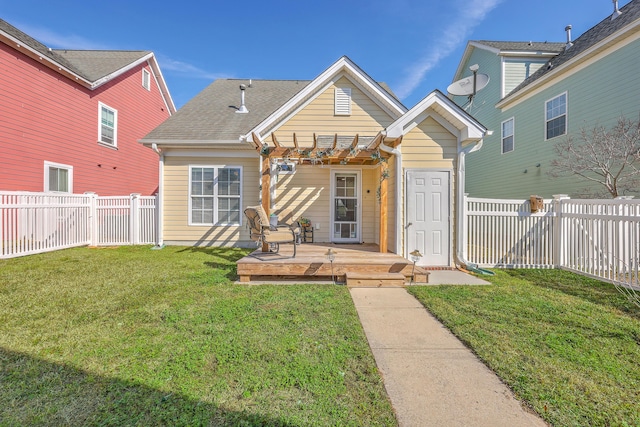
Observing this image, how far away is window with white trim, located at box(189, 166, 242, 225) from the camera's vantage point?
8672 mm

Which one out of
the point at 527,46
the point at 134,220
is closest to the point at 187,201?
the point at 134,220

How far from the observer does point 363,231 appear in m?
8.14

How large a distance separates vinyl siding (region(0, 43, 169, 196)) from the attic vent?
959cm

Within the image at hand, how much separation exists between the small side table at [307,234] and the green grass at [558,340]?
3922 millimetres

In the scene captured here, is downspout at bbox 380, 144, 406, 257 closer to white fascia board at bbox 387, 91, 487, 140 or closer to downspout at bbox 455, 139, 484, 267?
white fascia board at bbox 387, 91, 487, 140

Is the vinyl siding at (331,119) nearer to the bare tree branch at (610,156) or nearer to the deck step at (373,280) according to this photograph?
Answer: the deck step at (373,280)

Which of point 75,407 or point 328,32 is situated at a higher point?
point 328,32

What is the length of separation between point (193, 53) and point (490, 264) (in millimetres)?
15992

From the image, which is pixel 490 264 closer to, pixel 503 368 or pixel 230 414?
pixel 503 368

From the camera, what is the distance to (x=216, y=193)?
867cm

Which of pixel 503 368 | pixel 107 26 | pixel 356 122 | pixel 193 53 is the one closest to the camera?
pixel 503 368

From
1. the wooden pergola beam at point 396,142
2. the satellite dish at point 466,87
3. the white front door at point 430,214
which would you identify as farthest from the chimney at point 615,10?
the wooden pergola beam at point 396,142

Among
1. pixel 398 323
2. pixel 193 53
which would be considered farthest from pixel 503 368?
pixel 193 53

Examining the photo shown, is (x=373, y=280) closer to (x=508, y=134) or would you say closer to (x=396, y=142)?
(x=396, y=142)
